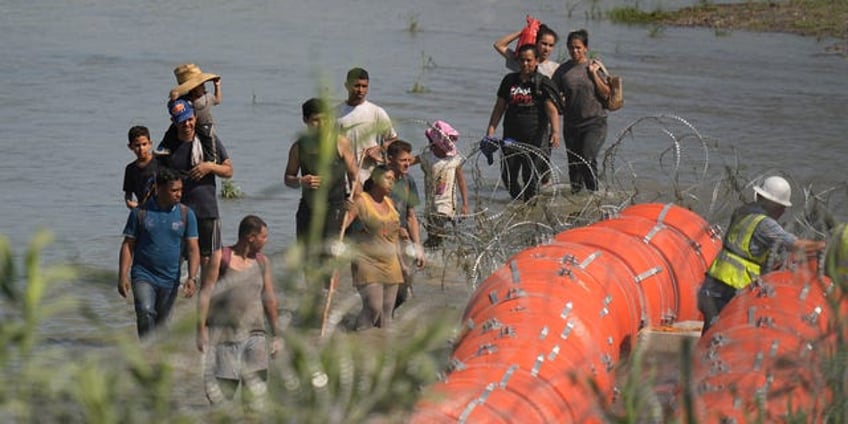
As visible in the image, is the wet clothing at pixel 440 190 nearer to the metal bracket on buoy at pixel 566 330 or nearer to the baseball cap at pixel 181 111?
the baseball cap at pixel 181 111

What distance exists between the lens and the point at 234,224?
16.0 meters

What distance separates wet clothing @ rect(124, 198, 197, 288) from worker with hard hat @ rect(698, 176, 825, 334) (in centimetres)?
308

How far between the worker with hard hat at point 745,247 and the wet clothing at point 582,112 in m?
5.94

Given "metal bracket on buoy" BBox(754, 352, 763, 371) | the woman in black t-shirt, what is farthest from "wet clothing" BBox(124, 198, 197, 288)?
the woman in black t-shirt

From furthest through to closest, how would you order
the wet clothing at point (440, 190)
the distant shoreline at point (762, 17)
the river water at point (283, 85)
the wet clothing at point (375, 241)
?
the distant shoreline at point (762, 17) < the river water at point (283, 85) < the wet clothing at point (440, 190) < the wet clothing at point (375, 241)

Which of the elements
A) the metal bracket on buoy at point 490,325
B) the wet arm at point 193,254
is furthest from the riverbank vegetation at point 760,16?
the metal bracket on buoy at point 490,325

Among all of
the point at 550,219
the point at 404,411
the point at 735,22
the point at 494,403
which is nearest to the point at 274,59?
the point at 735,22

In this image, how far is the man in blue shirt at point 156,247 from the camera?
9.78 m

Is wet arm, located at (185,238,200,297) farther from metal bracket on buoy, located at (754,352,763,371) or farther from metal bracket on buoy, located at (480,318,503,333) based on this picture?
metal bracket on buoy, located at (754,352,763,371)

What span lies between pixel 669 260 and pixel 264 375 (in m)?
3.61

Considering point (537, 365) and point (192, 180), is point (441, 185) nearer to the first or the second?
point (192, 180)

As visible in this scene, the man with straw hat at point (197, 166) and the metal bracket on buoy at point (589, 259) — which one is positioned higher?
the man with straw hat at point (197, 166)

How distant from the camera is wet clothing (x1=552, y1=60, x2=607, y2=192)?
16359mm

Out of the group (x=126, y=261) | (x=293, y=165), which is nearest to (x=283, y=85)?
(x=293, y=165)
